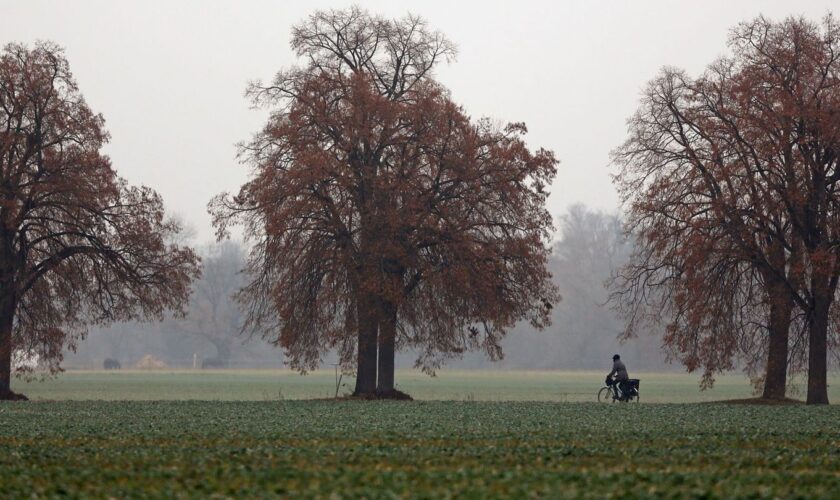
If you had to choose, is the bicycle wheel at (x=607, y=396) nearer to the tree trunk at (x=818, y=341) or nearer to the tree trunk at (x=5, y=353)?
the tree trunk at (x=818, y=341)

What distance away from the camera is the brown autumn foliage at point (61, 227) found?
147 ft

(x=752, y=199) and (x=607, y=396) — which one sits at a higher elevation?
(x=752, y=199)

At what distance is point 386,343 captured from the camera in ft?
153

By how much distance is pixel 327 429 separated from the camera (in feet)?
91.0

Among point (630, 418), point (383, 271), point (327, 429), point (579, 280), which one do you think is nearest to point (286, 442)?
point (327, 429)

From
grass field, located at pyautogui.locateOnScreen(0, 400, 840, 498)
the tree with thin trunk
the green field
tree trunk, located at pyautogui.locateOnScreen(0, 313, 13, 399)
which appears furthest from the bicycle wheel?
the tree with thin trunk

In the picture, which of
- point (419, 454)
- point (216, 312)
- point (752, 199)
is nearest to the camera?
point (419, 454)

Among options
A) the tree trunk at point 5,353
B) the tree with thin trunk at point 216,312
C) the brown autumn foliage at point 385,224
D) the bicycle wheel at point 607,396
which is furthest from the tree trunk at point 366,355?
the tree with thin trunk at point 216,312

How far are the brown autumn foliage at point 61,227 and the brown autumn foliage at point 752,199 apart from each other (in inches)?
713

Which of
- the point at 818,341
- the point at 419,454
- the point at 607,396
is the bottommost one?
the point at 607,396

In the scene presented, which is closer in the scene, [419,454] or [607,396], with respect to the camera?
[419,454]

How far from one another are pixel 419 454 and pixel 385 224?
2385cm

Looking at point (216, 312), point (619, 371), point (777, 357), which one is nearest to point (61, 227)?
point (619, 371)

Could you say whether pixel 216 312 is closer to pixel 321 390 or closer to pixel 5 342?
pixel 321 390
